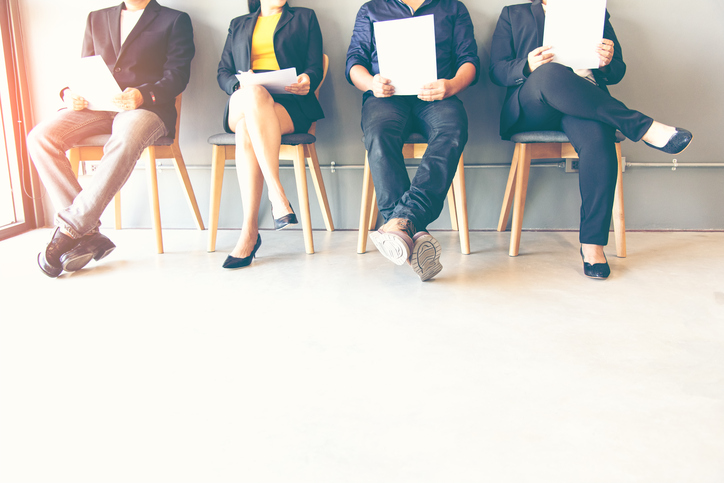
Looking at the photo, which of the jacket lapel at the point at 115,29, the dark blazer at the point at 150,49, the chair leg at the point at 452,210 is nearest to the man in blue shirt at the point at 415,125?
the chair leg at the point at 452,210

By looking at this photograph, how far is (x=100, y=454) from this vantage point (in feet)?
2.49

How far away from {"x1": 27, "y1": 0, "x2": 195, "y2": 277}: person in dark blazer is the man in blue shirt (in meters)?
0.83

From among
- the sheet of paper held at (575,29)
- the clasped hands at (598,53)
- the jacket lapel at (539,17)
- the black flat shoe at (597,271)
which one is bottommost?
the black flat shoe at (597,271)

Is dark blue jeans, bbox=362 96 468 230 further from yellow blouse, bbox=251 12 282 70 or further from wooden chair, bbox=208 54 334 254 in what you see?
yellow blouse, bbox=251 12 282 70

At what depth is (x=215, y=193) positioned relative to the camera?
2068 millimetres

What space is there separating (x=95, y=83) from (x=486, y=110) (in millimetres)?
1716

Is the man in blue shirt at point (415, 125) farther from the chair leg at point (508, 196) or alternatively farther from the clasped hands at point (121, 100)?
the clasped hands at point (121, 100)

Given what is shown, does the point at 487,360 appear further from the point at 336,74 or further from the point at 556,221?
the point at 336,74

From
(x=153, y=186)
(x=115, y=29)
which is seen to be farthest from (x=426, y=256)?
(x=115, y=29)

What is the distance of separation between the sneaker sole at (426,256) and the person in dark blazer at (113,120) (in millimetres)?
1178

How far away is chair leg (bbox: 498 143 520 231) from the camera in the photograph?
6.89 ft

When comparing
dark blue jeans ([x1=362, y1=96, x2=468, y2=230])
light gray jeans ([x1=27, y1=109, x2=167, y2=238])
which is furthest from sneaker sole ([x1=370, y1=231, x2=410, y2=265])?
light gray jeans ([x1=27, y1=109, x2=167, y2=238])

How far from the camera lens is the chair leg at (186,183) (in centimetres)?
225

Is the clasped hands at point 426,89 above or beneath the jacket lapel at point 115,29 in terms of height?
beneath
